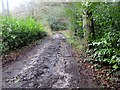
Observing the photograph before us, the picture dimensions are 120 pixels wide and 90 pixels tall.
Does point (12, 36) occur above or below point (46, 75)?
above

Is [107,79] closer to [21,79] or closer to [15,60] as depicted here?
[21,79]

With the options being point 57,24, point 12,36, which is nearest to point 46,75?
point 12,36

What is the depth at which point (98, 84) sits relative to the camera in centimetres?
461

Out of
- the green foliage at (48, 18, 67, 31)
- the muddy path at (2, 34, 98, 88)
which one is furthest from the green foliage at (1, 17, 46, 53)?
the green foliage at (48, 18, 67, 31)

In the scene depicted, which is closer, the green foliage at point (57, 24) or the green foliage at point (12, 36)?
the green foliage at point (12, 36)

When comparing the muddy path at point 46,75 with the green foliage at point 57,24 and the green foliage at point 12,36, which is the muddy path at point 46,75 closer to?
the green foliage at point 12,36

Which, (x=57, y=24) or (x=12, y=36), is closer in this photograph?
(x=12, y=36)

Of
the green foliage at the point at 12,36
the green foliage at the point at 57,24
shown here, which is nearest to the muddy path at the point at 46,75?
the green foliage at the point at 12,36

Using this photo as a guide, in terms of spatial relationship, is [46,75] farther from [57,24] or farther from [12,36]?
[57,24]

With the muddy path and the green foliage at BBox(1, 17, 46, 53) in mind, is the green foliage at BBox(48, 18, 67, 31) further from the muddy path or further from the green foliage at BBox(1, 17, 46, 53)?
the muddy path

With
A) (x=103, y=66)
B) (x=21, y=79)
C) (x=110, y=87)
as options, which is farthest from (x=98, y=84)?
(x=21, y=79)

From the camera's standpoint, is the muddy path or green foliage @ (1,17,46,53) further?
green foliage @ (1,17,46,53)

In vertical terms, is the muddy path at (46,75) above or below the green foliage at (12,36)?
below

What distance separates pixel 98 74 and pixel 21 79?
2.08m
